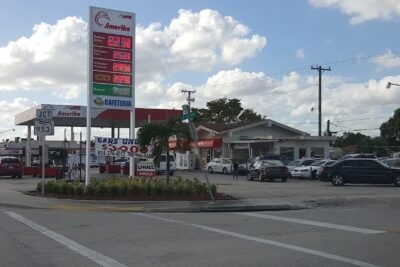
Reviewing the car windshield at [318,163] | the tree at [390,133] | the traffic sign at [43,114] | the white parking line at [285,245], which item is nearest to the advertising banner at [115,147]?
the traffic sign at [43,114]

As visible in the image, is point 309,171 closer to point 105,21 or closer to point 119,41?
point 119,41

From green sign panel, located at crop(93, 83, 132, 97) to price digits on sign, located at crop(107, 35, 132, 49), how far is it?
165cm

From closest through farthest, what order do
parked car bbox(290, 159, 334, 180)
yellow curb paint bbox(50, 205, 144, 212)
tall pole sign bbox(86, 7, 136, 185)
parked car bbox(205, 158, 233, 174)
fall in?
yellow curb paint bbox(50, 205, 144, 212), tall pole sign bbox(86, 7, 136, 185), parked car bbox(290, 159, 334, 180), parked car bbox(205, 158, 233, 174)

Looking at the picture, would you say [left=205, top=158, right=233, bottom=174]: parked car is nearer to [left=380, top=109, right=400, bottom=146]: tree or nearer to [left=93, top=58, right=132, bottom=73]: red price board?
[left=93, top=58, right=132, bottom=73]: red price board

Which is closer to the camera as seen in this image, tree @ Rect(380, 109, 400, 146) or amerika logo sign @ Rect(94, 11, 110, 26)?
amerika logo sign @ Rect(94, 11, 110, 26)

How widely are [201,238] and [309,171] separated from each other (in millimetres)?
28571

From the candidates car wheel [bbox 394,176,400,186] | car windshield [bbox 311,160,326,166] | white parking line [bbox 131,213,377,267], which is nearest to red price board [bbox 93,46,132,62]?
white parking line [bbox 131,213,377,267]

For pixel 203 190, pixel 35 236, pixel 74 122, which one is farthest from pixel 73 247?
pixel 74 122

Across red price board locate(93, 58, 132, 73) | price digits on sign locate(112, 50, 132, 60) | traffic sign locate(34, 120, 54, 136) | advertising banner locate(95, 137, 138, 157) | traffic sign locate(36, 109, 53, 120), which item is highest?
price digits on sign locate(112, 50, 132, 60)

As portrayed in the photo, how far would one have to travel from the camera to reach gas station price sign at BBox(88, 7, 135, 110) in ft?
74.3

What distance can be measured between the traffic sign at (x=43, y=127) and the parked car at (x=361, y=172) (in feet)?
51.3

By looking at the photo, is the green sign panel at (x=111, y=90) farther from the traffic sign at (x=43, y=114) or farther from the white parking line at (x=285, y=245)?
the white parking line at (x=285, y=245)

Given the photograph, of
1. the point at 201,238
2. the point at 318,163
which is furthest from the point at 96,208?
the point at 318,163

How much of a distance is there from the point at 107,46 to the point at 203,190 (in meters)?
7.04
